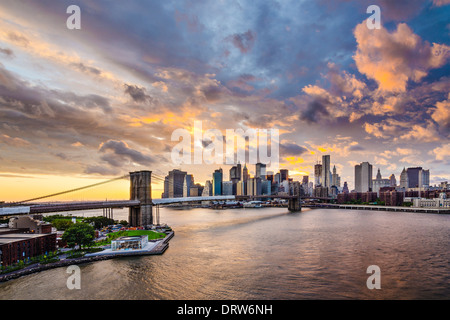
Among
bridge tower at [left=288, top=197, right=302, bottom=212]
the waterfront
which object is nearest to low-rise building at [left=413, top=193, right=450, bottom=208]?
bridge tower at [left=288, top=197, right=302, bottom=212]

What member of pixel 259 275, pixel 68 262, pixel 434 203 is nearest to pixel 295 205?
pixel 434 203

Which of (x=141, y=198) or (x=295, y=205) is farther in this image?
(x=295, y=205)

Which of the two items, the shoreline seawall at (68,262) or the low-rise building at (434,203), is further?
the low-rise building at (434,203)

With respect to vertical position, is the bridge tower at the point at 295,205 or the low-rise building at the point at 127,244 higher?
the low-rise building at the point at 127,244

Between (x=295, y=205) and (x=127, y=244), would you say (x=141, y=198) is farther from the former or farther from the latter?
(x=295, y=205)

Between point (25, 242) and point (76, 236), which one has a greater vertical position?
point (25, 242)

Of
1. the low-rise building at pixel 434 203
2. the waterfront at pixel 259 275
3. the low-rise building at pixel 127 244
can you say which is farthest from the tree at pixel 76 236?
the low-rise building at pixel 434 203

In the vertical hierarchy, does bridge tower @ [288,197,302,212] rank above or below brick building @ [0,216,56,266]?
below

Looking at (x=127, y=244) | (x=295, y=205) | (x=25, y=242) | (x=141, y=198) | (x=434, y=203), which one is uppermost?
(x=141, y=198)

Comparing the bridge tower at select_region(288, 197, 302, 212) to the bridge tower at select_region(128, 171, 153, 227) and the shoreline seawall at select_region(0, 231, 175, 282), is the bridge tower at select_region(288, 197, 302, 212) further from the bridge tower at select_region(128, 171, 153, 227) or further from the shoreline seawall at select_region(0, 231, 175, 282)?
the shoreline seawall at select_region(0, 231, 175, 282)

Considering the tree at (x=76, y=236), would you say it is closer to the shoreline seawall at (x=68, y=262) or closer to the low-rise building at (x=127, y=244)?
the low-rise building at (x=127, y=244)
